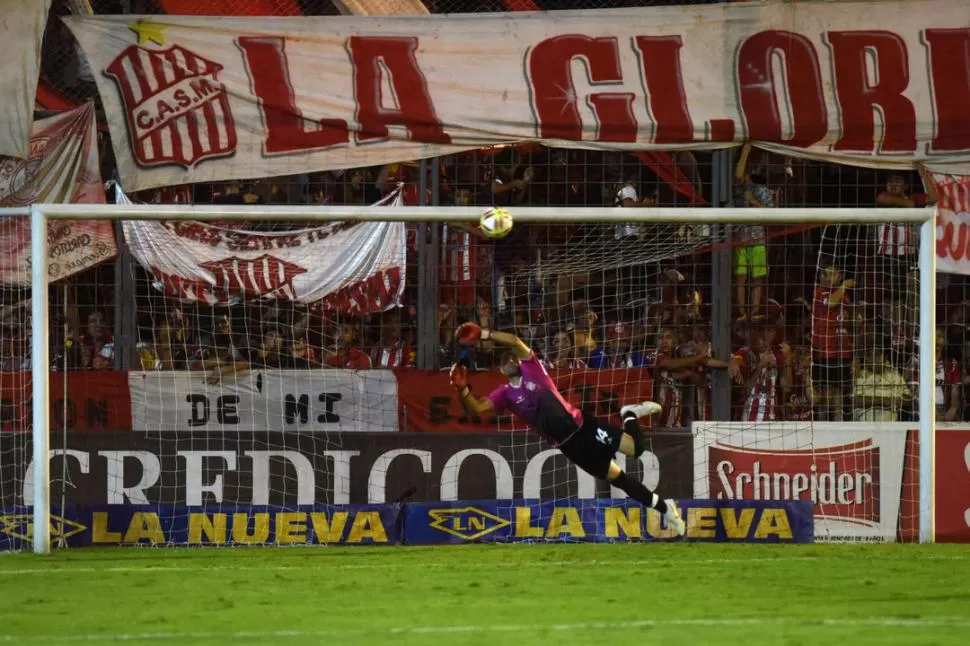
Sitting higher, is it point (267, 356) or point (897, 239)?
point (897, 239)

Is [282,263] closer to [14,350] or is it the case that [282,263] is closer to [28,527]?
[14,350]

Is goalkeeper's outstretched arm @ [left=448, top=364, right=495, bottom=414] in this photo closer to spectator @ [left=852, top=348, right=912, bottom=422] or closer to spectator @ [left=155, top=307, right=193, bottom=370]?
spectator @ [left=155, top=307, right=193, bottom=370]


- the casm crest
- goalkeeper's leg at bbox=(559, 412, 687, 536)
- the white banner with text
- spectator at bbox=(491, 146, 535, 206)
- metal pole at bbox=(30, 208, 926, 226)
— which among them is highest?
the casm crest

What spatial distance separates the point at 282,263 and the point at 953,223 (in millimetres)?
7534

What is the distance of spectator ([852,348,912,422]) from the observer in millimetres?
14906

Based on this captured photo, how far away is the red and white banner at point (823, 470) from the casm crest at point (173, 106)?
625 centimetres

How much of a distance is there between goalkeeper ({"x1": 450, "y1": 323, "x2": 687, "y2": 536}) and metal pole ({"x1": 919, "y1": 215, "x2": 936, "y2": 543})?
2.41m

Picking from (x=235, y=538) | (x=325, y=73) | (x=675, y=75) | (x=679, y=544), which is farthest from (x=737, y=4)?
(x=235, y=538)

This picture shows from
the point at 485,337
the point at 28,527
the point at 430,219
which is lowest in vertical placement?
the point at 28,527

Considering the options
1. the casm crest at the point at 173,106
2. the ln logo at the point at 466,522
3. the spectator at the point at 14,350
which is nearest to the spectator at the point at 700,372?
the ln logo at the point at 466,522

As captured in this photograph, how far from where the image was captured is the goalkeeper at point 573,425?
12.8m

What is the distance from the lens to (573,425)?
12.8 m

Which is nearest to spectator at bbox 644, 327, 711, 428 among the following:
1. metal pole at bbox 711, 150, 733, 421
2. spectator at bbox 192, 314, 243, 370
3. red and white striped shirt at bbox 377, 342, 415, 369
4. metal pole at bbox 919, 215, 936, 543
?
metal pole at bbox 711, 150, 733, 421

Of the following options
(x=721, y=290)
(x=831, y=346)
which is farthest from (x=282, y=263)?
(x=831, y=346)
